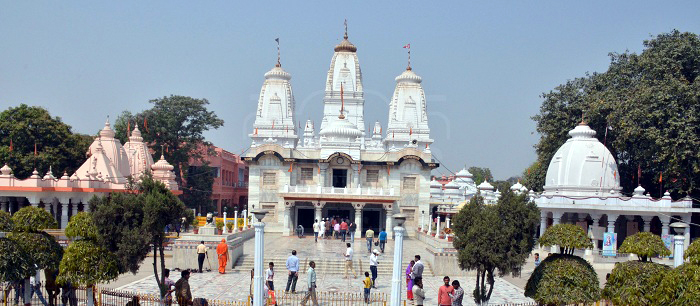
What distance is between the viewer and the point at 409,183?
1666 inches

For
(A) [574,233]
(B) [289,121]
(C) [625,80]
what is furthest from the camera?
(B) [289,121]

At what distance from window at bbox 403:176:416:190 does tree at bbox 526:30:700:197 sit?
7.46 metres

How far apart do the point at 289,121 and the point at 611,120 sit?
2460 cm

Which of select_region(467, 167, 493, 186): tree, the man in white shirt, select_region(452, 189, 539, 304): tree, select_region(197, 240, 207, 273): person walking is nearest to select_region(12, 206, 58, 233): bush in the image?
select_region(197, 240, 207, 273): person walking

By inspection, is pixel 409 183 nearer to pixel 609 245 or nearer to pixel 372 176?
pixel 372 176

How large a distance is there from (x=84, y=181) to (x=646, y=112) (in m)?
27.8

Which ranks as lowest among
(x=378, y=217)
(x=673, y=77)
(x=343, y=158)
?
(x=378, y=217)

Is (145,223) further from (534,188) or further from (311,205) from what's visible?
(534,188)

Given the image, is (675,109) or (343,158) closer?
(675,109)

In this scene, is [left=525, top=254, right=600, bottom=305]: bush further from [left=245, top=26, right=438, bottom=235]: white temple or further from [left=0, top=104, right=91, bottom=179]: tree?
[left=0, top=104, right=91, bottom=179]: tree

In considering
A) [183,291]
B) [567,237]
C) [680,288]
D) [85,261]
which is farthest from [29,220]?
[680,288]

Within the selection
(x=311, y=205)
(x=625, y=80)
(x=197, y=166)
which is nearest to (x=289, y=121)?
(x=197, y=166)

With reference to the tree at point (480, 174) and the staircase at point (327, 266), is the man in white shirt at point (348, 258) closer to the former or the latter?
the staircase at point (327, 266)

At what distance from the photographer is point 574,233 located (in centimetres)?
1496
